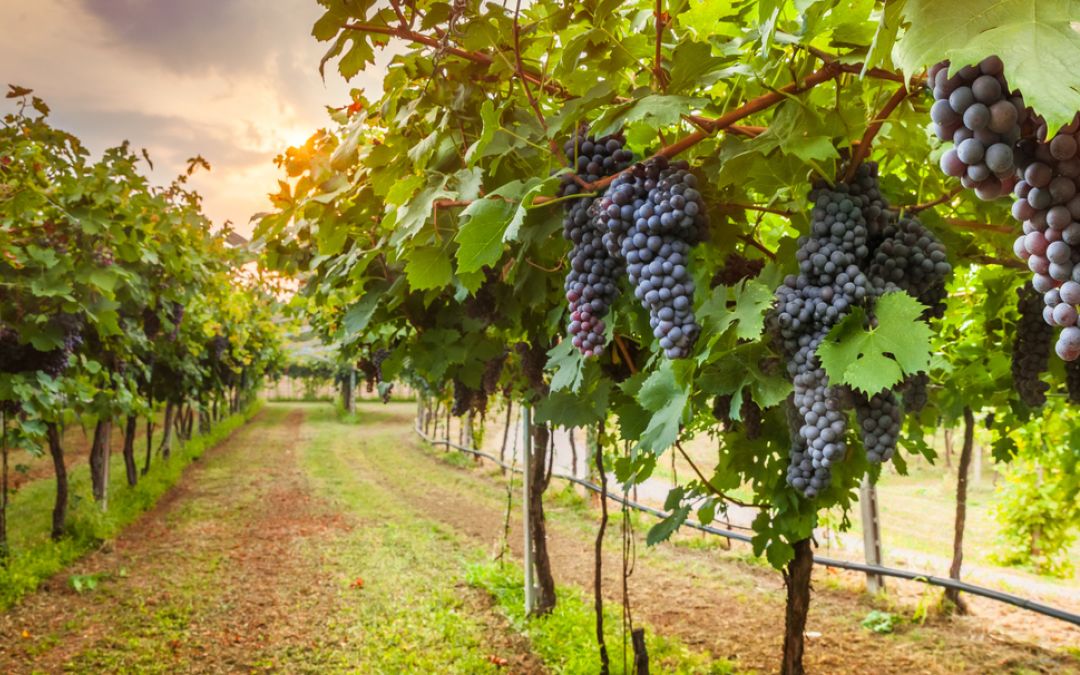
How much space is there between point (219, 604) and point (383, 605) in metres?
1.54

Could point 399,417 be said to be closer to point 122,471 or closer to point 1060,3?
point 122,471

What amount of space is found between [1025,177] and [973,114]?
0.09 m

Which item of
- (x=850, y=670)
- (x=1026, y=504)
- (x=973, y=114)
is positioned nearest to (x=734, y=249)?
(x=973, y=114)

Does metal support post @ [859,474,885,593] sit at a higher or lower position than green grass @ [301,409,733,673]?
higher

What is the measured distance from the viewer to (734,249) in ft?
5.74

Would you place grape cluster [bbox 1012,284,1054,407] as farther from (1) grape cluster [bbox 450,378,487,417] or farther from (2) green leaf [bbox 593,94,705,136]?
(1) grape cluster [bbox 450,378,487,417]

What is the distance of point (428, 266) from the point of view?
5.84 ft

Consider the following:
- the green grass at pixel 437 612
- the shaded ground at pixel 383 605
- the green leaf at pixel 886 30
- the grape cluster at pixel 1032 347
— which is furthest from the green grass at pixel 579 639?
the green leaf at pixel 886 30

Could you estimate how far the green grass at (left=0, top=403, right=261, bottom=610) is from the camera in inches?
260

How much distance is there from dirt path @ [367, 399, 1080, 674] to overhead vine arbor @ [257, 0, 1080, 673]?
11.5ft

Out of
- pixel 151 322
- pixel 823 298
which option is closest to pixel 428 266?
pixel 823 298

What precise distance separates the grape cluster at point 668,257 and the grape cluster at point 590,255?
0.15m

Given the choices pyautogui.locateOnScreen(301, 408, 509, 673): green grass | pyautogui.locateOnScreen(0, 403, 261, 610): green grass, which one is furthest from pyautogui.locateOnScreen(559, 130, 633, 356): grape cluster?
pyautogui.locateOnScreen(0, 403, 261, 610): green grass

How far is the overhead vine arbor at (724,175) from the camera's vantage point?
103cm
